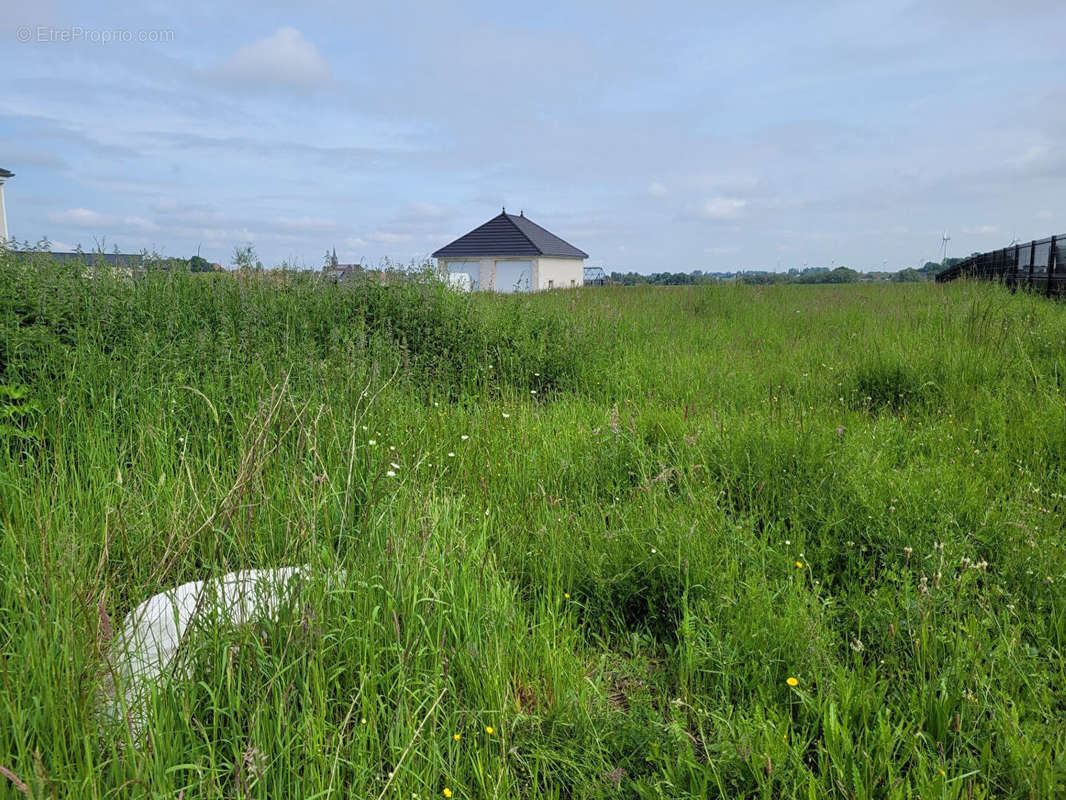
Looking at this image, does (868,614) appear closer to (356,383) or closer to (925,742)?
(925,742)

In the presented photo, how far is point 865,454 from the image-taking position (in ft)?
12.1

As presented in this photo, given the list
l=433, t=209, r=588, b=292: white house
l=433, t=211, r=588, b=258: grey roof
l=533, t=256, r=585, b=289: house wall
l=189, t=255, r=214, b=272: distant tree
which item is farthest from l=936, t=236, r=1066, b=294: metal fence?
l=433, t=211, r=588, b=258: grey roof

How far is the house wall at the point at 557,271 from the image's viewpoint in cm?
3703

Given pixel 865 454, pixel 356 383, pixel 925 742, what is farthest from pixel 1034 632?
pixel 356 383

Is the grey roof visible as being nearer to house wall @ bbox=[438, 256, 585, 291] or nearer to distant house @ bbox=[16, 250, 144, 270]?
house wall @ bbox=[438, 256, 585, 291]

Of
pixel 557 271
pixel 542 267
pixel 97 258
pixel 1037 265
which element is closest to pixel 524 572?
pixel 97 258

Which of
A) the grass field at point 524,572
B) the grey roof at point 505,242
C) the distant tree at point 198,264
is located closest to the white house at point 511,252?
the grey roof at point 505,242

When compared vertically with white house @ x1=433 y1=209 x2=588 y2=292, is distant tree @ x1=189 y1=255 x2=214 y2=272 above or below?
below

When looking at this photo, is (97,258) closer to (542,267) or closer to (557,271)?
(542,267)

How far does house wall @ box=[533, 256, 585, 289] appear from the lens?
3703 centimetres

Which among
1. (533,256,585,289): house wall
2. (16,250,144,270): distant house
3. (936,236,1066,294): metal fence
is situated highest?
(533,256,585,289): house wall

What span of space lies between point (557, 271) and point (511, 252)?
3.83 meters

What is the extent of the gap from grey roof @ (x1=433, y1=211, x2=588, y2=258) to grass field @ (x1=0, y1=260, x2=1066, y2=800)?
107 feet

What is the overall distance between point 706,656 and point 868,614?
0.74 m
